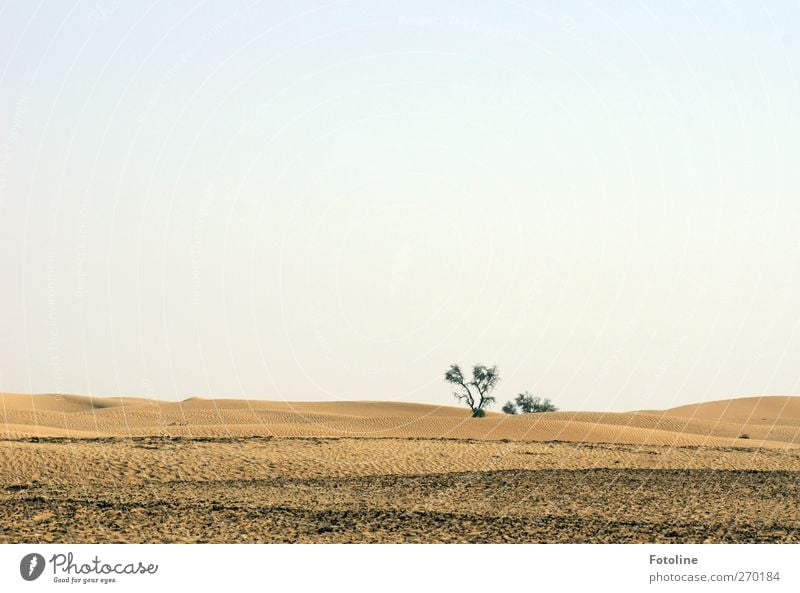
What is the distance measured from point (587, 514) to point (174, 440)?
22712 mm

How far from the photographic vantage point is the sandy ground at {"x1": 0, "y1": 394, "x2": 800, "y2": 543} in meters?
24.7

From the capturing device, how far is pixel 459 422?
2926 inches

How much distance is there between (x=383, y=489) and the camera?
32.8m

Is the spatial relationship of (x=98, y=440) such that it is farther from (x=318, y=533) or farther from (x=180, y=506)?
(x=318, y=533)

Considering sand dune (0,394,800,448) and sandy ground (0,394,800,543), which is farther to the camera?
sand dune (0,394,800,448)

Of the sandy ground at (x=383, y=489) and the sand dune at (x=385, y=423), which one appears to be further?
the sand dune at (x=385, y=423)

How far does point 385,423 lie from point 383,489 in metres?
44.9

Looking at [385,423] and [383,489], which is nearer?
[383,489]

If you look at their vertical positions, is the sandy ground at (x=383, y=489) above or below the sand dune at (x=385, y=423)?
below

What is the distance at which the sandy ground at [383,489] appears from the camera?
24703 millimetres

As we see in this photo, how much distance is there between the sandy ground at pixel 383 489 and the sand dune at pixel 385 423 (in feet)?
7.12

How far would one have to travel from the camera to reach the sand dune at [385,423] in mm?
58875

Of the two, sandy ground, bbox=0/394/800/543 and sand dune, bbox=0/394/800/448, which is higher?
sand dune, bbox=0/394/800/448

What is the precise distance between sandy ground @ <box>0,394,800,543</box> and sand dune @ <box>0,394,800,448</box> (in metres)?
2.17
